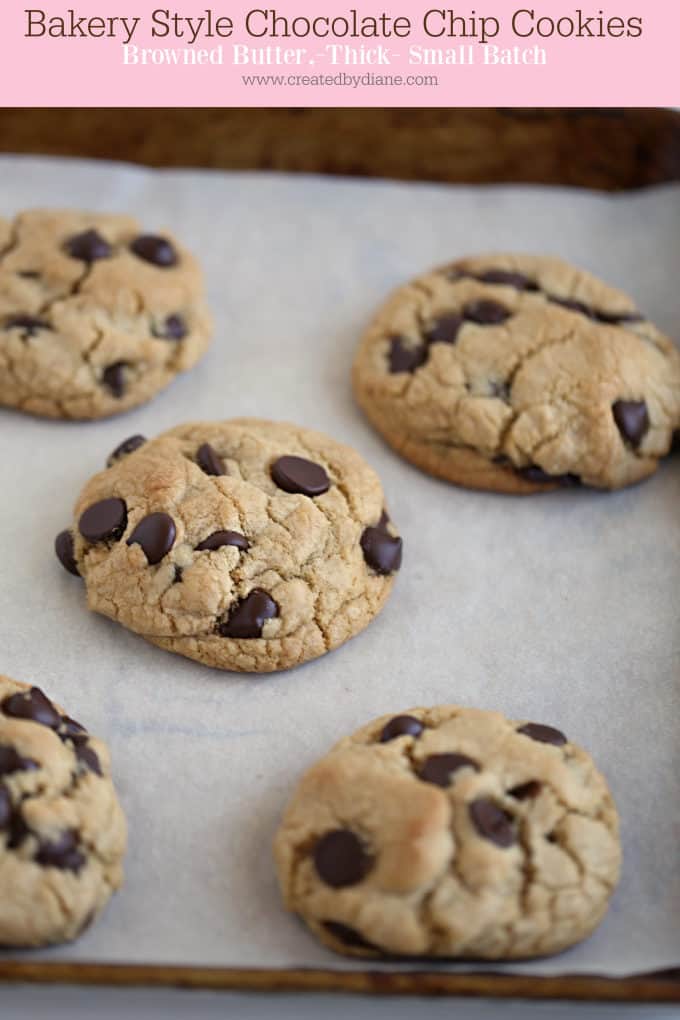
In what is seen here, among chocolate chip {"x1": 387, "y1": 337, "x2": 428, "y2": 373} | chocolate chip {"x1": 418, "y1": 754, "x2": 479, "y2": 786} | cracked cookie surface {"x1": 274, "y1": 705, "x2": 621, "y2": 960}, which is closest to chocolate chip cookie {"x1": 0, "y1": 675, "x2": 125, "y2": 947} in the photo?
cracked cookie surface {"x1": 274, "y1": 705, "x2": 621, "y2": 960}

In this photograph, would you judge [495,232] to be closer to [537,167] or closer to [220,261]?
[537,167]

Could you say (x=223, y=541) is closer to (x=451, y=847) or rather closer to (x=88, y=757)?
(x=88, y=757)

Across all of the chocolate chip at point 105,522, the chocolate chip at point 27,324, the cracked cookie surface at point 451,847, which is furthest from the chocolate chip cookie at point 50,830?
the chocolate chip at point 27,324

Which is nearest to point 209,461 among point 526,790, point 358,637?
point 358,637

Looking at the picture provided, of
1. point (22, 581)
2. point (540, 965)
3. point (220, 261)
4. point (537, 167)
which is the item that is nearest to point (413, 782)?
point (540, 965)

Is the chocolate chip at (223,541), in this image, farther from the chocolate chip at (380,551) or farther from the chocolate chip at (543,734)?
the chocolate chip at (543,734)
